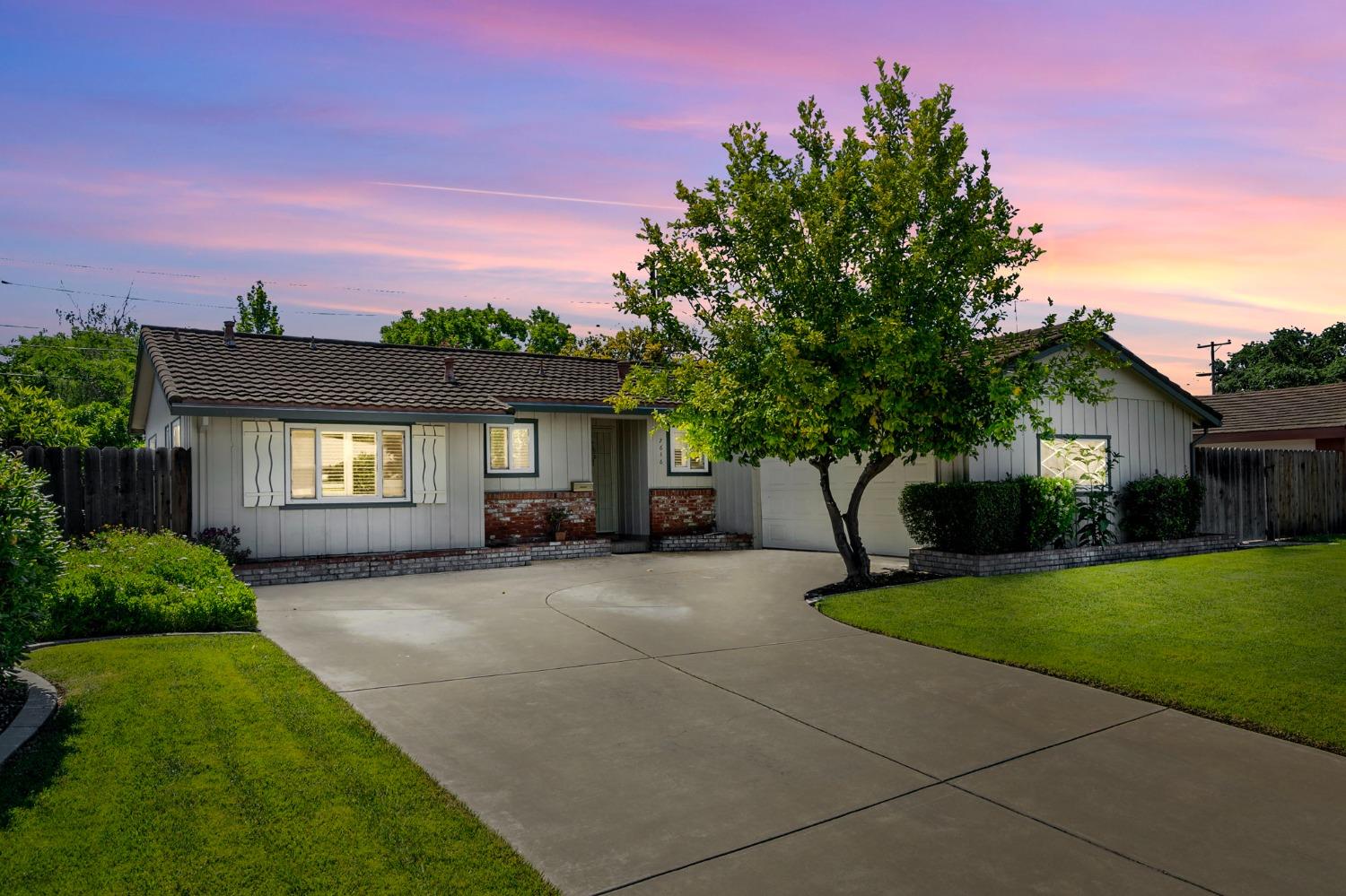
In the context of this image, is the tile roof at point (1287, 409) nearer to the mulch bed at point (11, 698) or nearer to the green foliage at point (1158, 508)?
the green foliage at point (1158, 508)

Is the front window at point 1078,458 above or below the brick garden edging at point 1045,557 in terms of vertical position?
above

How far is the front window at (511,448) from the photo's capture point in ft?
52.6

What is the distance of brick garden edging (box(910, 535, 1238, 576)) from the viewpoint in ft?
39.8

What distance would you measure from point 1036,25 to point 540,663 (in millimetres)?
9824

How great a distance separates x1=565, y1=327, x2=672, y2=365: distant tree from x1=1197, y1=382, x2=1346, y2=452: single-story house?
17.4 meters

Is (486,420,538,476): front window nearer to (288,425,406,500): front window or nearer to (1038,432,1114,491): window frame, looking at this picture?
(288,425,406,500): front window

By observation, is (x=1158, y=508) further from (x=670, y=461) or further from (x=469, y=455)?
(x=469, y=455)

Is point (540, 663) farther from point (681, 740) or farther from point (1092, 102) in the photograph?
point (1092, 102)

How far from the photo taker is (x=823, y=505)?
16219 millimetres

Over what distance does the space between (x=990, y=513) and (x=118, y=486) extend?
12946 mm

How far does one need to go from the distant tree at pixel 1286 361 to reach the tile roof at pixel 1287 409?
906 inches

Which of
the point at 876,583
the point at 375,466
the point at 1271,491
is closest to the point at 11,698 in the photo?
the point at 375,466

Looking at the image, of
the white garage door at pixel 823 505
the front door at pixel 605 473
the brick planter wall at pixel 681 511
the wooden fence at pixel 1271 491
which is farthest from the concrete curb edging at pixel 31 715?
the wooden fence at pixel 1271 491

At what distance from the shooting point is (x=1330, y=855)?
3.56 meters
